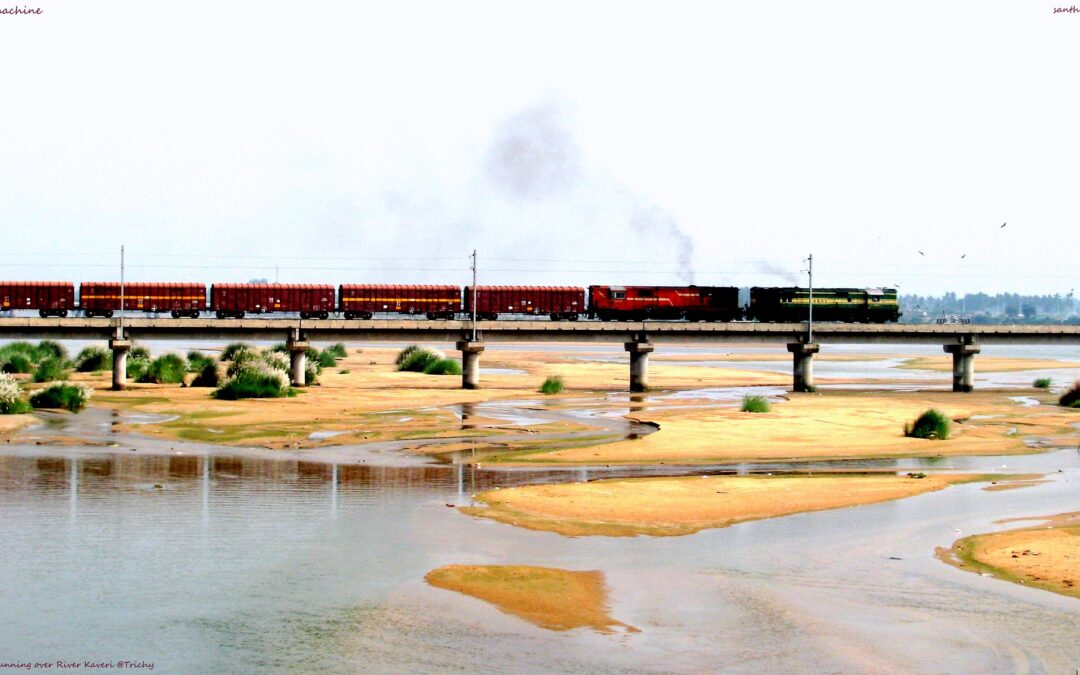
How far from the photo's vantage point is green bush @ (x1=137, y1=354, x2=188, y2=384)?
235 ft

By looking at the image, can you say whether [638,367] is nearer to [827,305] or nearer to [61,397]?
[827,305]

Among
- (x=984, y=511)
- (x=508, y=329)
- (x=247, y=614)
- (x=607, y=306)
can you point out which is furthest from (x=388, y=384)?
(x=247, y=614)

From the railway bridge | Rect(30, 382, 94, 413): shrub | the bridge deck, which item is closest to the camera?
Rect(30, 382, 94, 413): shrub

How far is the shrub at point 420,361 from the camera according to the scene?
89525 mm

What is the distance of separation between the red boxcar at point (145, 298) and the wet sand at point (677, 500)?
5262 centimetres

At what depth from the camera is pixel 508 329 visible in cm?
7256

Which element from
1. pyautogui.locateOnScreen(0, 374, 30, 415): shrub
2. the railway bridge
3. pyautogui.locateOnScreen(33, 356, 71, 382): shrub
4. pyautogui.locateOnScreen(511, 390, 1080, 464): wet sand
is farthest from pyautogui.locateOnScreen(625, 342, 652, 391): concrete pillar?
pyautogui.locateOnScreen(0, 374, 30, 415): shrub

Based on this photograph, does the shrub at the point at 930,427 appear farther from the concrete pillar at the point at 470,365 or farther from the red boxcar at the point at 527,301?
the red boxcar at the point at 527,301

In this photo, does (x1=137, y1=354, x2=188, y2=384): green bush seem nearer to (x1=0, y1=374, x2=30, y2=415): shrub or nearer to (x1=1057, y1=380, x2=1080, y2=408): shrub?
(x1=0, y1=374, x2=30, y2=415): shrub

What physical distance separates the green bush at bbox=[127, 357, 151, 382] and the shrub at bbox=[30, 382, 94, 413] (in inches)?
712

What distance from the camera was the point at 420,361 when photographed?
297ft

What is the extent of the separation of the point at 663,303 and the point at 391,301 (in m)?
18.4

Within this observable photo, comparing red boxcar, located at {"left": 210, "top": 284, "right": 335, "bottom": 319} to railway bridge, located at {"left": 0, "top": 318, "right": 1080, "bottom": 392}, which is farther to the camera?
red boxcar, located at {"left": 210, "top": 284, "right": 335, "bottom": 319}

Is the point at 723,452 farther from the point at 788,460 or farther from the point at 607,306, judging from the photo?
the point at 607,306
